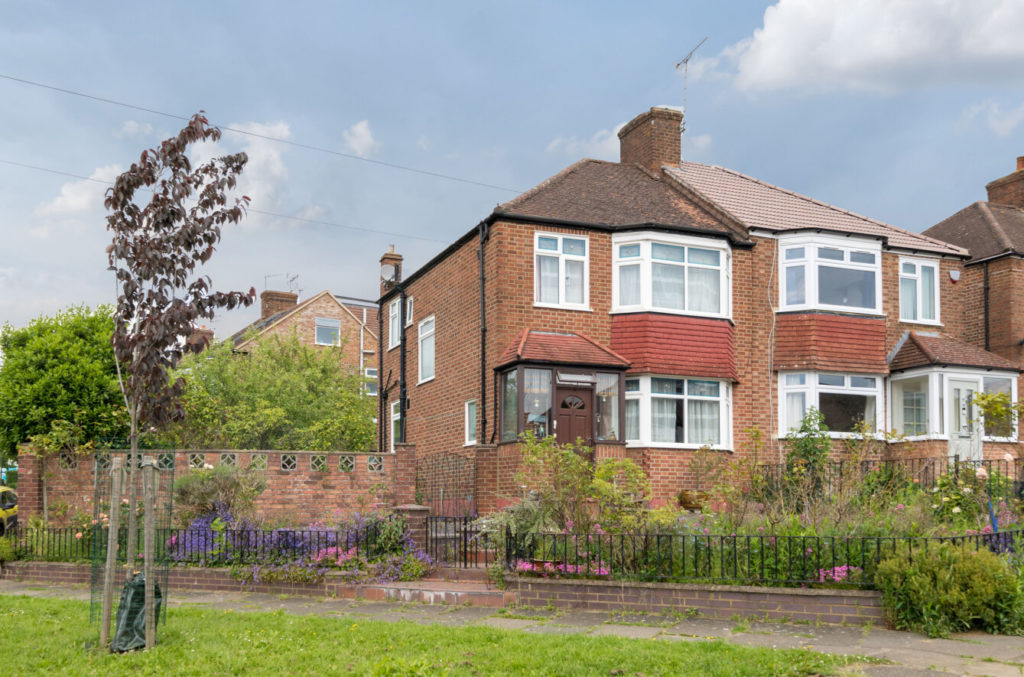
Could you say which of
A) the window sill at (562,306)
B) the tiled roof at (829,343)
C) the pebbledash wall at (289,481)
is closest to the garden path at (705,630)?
the pebbledash wall at (289,481)

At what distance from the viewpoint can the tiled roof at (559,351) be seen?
18875mm

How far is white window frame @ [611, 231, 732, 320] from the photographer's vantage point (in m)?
20.5

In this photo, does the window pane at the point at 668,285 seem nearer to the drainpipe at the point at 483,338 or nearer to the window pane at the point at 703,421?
the window pane at the point at 703,421

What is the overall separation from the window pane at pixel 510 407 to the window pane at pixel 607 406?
5.66ft

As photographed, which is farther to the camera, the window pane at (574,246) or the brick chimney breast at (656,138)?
the brick chimney breast at (656,138)

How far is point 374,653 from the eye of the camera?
8.52m

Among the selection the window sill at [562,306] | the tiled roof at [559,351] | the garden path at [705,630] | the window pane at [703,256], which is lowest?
the garden path at [705,630]

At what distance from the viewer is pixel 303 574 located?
1302 centimetres

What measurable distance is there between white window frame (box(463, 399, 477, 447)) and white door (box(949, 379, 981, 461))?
1060cm

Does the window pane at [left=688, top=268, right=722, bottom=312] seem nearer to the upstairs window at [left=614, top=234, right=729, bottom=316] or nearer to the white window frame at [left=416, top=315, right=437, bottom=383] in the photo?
the upstairs window at [left=614, top=234, right=729, bottom=316]

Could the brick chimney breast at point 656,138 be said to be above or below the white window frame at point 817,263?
above

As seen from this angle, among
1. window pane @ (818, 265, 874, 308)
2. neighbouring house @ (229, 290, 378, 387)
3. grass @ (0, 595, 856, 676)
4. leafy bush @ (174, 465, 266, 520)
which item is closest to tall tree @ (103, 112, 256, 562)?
grass @ (0, 595, 856, 676)

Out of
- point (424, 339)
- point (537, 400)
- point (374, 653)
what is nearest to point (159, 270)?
point (374, 653)

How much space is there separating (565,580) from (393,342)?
1630 centimetres
